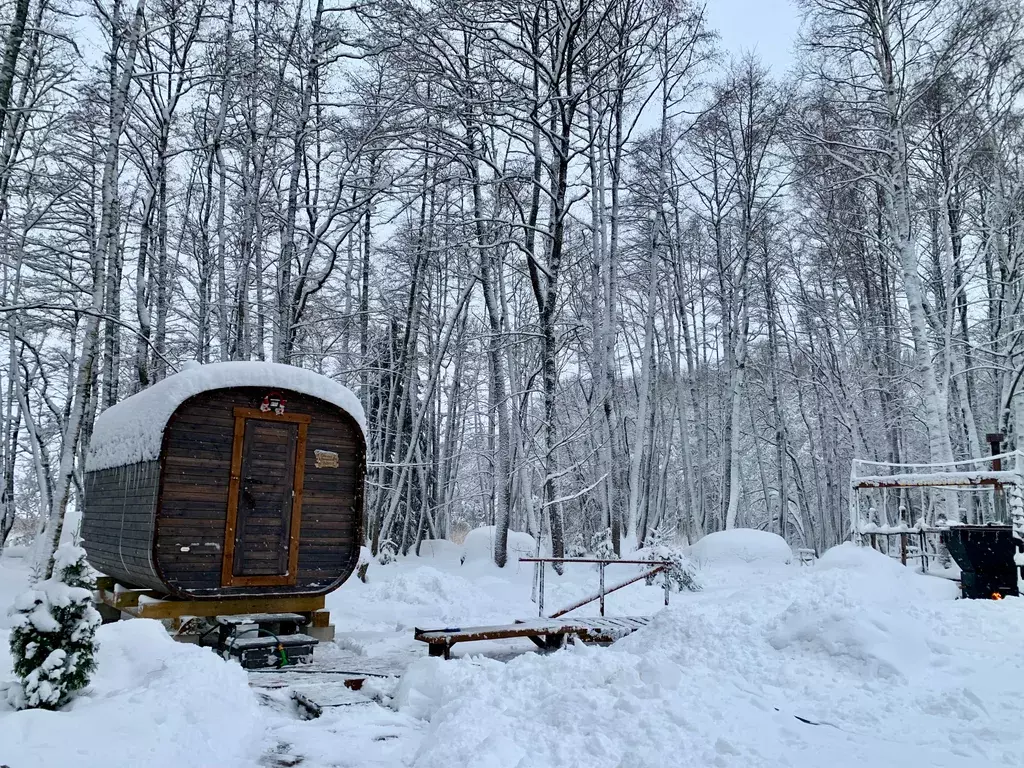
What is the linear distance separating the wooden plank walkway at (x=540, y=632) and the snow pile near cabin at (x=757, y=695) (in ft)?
1.37

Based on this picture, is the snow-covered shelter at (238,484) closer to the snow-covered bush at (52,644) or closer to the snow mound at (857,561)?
the snow-covered bush at (52,644)

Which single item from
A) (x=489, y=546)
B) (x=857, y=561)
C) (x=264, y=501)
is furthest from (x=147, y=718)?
(x=489, y=546)

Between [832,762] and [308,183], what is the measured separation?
15007mm

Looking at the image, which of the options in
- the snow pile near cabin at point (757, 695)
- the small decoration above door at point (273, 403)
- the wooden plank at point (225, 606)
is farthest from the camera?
the small decoration above door at point (273, 403)

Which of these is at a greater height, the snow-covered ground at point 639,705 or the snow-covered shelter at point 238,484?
the snow-covered shelter at point 238,484

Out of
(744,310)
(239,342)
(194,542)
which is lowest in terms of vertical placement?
(194,542)

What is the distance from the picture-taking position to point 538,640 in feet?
25.1

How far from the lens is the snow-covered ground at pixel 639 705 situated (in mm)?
3824

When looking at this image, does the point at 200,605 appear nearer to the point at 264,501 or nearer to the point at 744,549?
the point at 264,501

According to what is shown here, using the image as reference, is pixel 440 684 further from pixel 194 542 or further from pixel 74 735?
pixel 194 542

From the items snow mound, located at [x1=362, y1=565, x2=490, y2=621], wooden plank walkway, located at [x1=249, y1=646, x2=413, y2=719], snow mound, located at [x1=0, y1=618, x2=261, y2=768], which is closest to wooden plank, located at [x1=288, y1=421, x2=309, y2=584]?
wooden plank walkway, located at [x1=249, y1=646, x2=413, y2=719]

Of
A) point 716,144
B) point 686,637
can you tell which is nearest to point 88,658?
point 686,637

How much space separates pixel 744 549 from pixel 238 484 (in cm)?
1195

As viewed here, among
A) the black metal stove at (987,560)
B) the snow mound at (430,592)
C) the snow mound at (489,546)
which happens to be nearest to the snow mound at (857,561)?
the black metal stove at (987,560)
